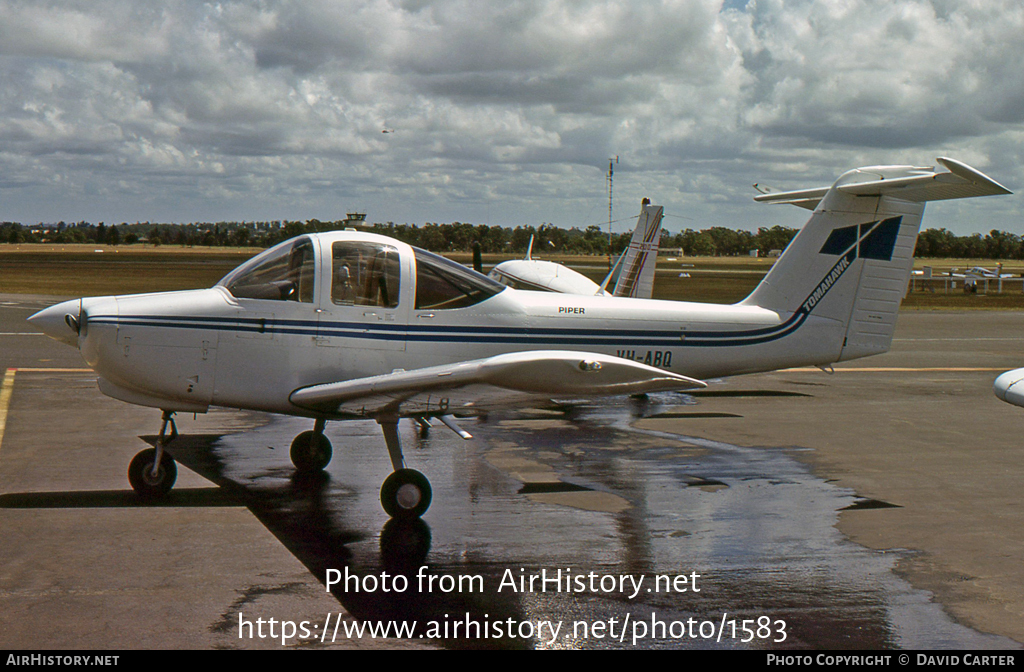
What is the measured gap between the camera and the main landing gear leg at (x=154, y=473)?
7.90 metres

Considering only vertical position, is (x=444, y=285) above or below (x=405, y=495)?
above

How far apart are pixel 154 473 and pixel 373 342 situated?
225 cm

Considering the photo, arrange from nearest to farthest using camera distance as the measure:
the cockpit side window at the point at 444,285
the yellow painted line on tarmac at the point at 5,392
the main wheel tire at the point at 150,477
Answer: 1. the main wheel tire at the point at 150,477
2. the cockpit side window at the point at 444,285
3. the yellow painted line on tarmac at the point at 5,392

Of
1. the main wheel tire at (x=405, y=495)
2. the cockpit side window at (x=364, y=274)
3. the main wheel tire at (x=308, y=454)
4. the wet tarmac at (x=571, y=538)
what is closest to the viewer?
the wet tarmac at (x=571, y=538)

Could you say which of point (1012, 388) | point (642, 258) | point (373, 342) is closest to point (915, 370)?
point (642, 258)

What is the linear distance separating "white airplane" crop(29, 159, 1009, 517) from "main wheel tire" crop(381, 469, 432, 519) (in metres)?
0.01

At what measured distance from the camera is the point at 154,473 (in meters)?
7.92

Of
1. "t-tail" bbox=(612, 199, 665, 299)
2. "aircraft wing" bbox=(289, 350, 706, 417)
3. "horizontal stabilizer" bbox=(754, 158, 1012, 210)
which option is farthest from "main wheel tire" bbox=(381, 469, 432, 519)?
"t-tail" bbox=(612, 199, 665, 299)

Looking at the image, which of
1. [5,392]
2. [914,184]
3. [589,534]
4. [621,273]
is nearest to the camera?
[589,534]

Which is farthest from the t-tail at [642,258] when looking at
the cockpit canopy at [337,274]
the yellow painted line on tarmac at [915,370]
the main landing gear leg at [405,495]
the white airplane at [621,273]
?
the main landing gear leg at [405,495]

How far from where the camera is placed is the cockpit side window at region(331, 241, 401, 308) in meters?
8.04

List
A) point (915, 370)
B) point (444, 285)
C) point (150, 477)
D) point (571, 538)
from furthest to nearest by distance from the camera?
point (915, 370)
point (444, 285)
point (150, 477)
point (571, 538)

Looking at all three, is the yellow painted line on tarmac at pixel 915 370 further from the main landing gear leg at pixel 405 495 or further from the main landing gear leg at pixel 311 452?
the main landing gear leg at pixel 405 495

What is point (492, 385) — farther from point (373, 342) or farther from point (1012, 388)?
point (1012, 388)
